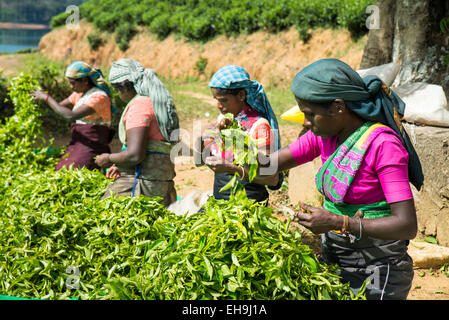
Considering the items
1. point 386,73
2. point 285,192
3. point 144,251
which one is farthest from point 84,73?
point 386,73

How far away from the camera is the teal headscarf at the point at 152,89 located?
326 centimetres

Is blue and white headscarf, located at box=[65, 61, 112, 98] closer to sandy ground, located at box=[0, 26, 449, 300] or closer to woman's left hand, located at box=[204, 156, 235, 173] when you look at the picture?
sandy ground, located at box=[0, 26, 449, 300]

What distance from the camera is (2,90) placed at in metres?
6.80

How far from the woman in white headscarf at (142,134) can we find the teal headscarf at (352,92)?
166cm

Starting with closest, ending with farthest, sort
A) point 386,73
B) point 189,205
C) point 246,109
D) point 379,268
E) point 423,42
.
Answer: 1. point 379,268
2. point 246,109
3. point 189,205
4. point 386,73
5. point 423,42

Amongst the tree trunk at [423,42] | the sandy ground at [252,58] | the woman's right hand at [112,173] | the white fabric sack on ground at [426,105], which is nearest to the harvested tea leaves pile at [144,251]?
the woman's right hand at [112,173]

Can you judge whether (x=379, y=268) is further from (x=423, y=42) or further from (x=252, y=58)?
(x=252, y=58)

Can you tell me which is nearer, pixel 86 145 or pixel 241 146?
pixel 241 146

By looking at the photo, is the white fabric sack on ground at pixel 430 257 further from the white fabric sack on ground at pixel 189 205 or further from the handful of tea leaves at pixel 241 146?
the handful of tea leaves at pixel 241 146

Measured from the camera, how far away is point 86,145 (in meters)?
4.04

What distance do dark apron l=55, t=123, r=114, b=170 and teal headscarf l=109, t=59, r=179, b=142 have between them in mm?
893

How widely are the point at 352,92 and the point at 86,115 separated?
2979 mm

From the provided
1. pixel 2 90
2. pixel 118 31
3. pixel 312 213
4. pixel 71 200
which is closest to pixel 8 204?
pixel 71 200
